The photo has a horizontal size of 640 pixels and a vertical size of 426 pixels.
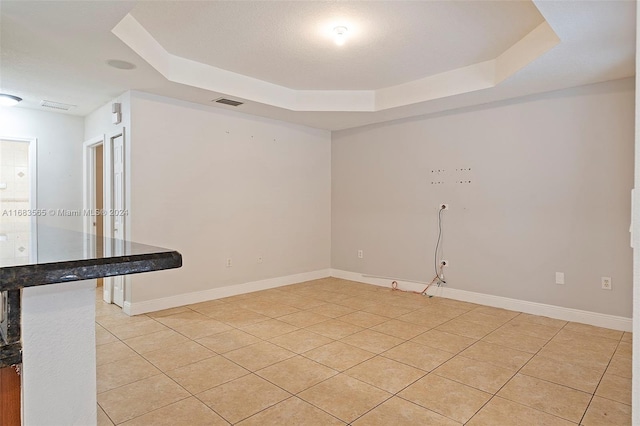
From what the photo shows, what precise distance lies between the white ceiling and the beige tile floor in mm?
2378

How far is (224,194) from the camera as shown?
4.77 m

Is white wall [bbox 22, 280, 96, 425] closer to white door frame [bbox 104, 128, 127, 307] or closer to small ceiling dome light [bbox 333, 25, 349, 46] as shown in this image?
small ceiling dome light [bbox 333, 25, 349, 46]

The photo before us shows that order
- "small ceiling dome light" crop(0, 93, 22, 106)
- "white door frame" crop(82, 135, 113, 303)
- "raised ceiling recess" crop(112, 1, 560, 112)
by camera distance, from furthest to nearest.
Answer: "white door frame" crop(82, 135, 113, 303), "small ceiling dome light" crop(0, 93, 22, 106), "raised ceiling recess" crop(112, 1, 560, 112)

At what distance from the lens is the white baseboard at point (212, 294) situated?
4.00 m

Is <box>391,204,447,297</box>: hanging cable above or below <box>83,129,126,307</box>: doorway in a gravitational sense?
below

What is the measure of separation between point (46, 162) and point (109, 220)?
1654 mm

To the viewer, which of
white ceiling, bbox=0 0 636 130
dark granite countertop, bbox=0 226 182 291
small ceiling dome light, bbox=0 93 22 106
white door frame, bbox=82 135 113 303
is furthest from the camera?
white door frame, bbox=82 135 113 303

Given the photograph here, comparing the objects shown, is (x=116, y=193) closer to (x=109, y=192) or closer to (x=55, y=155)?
(x=109, y=192)

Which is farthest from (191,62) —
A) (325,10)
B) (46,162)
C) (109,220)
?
(46,162)

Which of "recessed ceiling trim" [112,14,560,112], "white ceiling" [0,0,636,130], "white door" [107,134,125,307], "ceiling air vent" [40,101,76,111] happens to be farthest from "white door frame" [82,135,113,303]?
"recessed ceiling trim" [112,14,560,112]

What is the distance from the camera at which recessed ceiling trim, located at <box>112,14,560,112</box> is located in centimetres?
304

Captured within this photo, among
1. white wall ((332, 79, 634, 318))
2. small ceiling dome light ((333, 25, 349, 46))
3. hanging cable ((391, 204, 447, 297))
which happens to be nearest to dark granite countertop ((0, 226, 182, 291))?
small ceiling dome light ((333, 25, 349, 46))

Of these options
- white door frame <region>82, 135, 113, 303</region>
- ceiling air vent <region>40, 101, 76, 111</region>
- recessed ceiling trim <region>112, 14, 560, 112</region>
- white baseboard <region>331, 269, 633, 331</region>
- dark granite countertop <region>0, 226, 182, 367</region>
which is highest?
recessed ceiling trim <region>112, 14, 560, 112</region>

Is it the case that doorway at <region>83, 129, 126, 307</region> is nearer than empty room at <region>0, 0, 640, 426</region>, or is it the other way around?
empty room at <region>0, 0, 640, 426</region>
